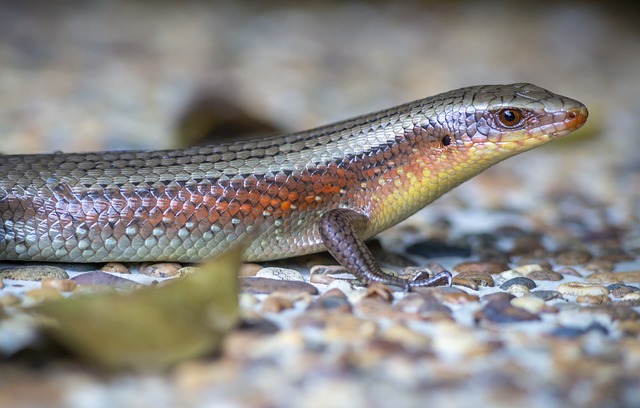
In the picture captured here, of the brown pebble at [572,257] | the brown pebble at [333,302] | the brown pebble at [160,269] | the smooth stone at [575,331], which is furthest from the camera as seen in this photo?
the brown pebble at [572,257]

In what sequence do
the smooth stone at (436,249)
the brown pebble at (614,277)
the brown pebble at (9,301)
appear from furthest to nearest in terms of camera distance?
the smooth stone at (436,249)
the brown pebble at (614,277)
the brown pebble at (9,301)

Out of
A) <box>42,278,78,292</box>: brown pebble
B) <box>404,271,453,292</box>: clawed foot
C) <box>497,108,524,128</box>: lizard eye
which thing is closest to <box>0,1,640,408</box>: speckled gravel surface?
<box>42,278,78,292</box>: brown pebble

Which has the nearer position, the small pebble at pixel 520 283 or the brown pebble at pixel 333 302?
the brown pebble at pixel 333 302

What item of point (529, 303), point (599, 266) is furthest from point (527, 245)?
point (529, 303)

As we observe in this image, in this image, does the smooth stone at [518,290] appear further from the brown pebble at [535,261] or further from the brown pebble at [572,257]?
the brown pebble at [572,257]

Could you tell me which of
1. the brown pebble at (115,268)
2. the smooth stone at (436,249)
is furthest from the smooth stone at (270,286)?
the smooth stone at (436,249)

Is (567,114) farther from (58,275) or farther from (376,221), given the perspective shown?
(58,275)
